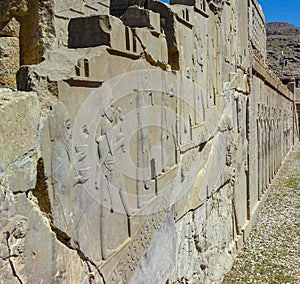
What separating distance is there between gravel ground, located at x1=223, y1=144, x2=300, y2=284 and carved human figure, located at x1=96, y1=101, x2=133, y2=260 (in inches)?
132

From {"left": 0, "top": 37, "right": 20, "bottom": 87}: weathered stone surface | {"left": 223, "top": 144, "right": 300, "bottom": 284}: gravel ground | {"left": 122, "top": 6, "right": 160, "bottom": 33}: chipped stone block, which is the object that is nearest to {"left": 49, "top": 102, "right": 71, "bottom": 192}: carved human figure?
{"left": 122, "top": 6, "right": 160, "bottom": 33}: chipped stone block

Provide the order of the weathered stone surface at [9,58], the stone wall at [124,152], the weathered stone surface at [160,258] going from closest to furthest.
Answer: the stone wall at [124,152], the weathered stone surface at [160,258], the weathered stone surface at [9,58]

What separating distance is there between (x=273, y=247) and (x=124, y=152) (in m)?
4.72

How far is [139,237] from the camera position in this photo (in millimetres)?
3293

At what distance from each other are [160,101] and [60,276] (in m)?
1.93

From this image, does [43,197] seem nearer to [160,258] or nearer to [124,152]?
[124,152]

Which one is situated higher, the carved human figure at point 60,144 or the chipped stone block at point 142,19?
the chipped stone block at point 142,19

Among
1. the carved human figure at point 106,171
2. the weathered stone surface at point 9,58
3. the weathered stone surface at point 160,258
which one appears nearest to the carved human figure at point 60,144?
the carved human figure at point 106,171

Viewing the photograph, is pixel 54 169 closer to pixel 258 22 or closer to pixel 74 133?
pixel 74 133

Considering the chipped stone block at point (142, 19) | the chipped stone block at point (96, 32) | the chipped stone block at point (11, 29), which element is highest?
the chipped stone block at point (11, 29)

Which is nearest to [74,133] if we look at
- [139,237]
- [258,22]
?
[139,237]

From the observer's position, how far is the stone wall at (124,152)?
207 centimetres

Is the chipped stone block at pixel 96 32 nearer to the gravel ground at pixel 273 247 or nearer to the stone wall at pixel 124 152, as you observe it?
the stone wall at pixel 124 152

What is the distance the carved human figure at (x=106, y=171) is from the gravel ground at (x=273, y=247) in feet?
11.0
